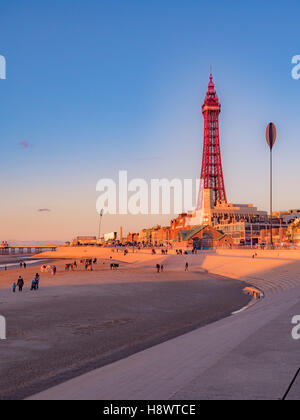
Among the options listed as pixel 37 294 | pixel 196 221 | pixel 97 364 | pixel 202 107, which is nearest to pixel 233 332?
pixel 97 364

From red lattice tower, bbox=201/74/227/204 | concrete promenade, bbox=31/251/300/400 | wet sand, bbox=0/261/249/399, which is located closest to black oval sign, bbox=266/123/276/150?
wet sand, bbox=0/261/249/399

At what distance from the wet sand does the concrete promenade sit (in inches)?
62.9

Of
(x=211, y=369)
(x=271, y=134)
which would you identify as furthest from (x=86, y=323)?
(x=271, y=134)

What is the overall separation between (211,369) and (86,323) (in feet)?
30.5

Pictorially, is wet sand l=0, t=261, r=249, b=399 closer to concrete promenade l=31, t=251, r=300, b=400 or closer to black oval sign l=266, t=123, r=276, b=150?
concrete promenade l=31, t=251, r=300, b=400

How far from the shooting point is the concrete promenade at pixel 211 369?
684 cm

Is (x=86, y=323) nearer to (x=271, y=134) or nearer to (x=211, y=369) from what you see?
(x=211, y=369)

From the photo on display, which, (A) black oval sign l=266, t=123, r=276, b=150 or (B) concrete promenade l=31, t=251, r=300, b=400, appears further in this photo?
(A) black oval sign l=266, t=123, r=276, b=150

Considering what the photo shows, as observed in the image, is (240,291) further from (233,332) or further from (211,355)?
(211,355)

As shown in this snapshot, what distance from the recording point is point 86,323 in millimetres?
16266

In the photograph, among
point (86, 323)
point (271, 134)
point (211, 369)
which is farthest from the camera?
point (271, 134)

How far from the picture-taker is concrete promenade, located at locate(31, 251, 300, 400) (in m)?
6.84

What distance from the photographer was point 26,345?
12.6 m
